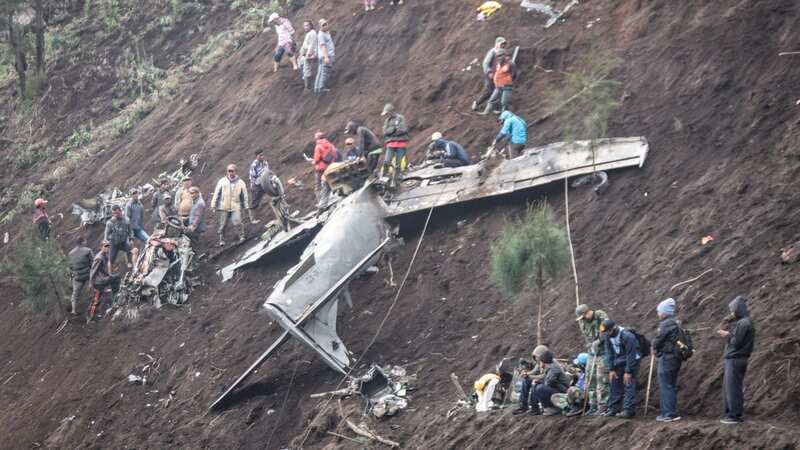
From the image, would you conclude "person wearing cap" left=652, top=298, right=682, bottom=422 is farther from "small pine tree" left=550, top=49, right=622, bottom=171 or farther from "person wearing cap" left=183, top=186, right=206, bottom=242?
"person wearing cap" left=183, top=186, right=206, bottom=242

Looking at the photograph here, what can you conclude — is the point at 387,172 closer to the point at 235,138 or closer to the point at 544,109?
the point at 544,109

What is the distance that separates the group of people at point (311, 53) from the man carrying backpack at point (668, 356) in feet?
53.0

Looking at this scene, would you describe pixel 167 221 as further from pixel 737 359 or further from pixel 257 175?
pixel 737 359

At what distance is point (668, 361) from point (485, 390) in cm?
320

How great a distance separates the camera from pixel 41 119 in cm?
3588

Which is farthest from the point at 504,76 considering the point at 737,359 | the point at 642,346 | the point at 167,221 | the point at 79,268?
the point at 737,359

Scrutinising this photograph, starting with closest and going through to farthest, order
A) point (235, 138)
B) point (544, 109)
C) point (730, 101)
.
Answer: point (730, 101), point (544, 109), point (235, 138)

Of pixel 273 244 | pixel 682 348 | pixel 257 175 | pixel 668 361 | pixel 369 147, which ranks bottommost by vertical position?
pixel 273 244

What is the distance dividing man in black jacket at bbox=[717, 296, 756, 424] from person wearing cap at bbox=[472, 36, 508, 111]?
1138cm

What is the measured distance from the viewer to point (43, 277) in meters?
23.3

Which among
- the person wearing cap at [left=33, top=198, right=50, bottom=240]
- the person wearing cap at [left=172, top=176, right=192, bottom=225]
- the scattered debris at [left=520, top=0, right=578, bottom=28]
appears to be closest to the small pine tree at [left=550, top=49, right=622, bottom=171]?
the scattered debris at [left=520, top=0, right=578, bottom=28]

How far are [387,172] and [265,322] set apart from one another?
11.8 feet

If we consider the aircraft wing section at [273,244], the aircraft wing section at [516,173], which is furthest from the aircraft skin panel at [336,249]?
the aircraft wing section at [273,244]

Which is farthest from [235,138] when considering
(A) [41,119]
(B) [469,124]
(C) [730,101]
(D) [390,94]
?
(C) [730,101]
